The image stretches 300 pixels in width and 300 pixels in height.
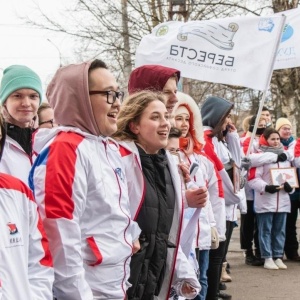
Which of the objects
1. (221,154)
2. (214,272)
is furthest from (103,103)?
(221,154)

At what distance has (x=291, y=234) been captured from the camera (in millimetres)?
9914

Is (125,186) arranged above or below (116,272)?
above

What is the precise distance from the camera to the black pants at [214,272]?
638 cm

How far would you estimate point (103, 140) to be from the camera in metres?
3.28

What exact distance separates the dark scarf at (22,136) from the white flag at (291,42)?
4.90m

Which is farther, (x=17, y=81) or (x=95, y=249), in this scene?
(x=17, y=81)

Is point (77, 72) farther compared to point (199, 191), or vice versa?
point (199, 191)

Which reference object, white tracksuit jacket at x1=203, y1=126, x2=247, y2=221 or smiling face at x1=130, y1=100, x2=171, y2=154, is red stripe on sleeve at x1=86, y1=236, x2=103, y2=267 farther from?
white tracksuit jacket at x1=203, y1=126, x2=247, y2=221

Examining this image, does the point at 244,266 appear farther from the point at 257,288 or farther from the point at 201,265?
the point at 201,265

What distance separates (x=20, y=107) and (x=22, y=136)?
349 mm

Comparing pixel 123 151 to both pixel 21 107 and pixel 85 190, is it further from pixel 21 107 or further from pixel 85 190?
pixel 21 107

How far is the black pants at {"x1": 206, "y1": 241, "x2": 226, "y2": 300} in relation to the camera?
6383 millimetres

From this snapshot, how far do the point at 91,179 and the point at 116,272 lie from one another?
452mm

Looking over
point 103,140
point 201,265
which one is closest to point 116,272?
point 103,140
